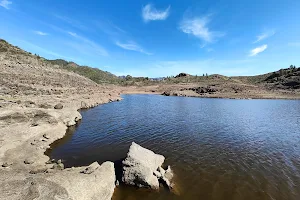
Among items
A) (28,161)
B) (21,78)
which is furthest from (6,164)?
(21,78)

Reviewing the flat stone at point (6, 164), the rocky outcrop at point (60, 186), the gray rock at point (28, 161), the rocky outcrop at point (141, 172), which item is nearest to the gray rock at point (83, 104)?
the gray rock at point (28, 161)

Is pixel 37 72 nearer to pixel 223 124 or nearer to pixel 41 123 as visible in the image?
pixel 41 123

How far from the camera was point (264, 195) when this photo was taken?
13656mm

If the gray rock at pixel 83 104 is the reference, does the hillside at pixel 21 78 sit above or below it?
above

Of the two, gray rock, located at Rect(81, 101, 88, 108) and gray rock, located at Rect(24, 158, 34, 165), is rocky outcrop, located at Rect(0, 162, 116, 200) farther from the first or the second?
gray rock, located at Rect(81, 101, 88, 108)

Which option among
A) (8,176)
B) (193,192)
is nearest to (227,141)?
(193,192)

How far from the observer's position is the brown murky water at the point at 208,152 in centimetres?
1416

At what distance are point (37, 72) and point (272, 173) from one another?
73545 millimetres

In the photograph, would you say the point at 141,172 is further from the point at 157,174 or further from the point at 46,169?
the point at 46,169

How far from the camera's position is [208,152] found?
21.1 m

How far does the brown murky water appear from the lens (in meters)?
14.2

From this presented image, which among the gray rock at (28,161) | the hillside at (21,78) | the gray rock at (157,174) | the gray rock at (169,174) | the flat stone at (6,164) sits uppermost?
the hillside at (21,78)

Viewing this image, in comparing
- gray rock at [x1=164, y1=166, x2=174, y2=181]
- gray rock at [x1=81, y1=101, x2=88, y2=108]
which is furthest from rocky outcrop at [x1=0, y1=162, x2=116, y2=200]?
gray rock at [x1=81, y1=101, x2=88, y2=108]

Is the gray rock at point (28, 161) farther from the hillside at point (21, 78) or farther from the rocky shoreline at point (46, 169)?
the hillside at point (21, 78)
